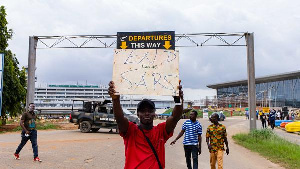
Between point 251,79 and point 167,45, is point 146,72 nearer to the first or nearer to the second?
point 167,45

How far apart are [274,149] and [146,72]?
34.2 feet

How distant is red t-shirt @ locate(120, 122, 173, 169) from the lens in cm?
304

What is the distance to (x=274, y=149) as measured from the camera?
40.0 feet

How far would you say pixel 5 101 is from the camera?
22.2 meters

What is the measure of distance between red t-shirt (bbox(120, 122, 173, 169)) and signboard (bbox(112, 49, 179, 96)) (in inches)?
16.3

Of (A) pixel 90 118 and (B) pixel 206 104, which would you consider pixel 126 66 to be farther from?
(B) pixel 206 104

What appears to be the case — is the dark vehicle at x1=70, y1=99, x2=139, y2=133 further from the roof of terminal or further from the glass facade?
the roof of terminal

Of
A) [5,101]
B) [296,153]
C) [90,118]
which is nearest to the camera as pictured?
[296,153]

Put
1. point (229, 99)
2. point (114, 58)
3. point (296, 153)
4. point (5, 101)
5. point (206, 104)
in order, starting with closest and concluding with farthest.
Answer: point (114, 58)
point (296, 153)
point (5, 101)
point (229, 99)
point (206, 104)

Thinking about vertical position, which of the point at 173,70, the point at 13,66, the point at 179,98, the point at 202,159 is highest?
the point at 13,66

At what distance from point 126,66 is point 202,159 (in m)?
8.21

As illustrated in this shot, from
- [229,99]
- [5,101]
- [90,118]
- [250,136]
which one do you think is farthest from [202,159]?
[229,99]

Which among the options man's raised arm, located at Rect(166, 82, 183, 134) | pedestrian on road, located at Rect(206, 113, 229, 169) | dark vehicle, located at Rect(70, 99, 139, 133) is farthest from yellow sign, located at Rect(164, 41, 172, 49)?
man's raised arm, located at Rect(166, 82, 183, 134)

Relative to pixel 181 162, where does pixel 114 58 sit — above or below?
above
